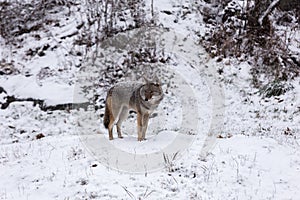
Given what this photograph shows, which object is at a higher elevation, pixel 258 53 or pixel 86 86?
pixel 258 53

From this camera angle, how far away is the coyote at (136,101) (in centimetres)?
714

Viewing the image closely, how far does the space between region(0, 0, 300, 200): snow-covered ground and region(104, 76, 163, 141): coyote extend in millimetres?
444

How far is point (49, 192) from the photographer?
5.09 metres

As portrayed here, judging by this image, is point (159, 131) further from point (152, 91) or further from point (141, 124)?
point (152, 91)

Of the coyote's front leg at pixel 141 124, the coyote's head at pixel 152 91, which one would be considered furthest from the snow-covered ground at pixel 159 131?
the coyote's head at pixel 152 91

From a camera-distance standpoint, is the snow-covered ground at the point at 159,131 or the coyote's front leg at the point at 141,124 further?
the coyote's front leg at the point at 141,124

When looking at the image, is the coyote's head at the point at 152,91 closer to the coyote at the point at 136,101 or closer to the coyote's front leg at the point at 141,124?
the coyote at the point at 136,101

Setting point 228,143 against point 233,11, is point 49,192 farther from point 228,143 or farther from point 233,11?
point 233,11

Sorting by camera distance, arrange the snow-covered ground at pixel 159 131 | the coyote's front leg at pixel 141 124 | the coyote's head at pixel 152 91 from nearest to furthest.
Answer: the snow-covered ground at pixel 159 131
the coyote's head at pixel 152 91
the coyote's front leg at pixel 141 124

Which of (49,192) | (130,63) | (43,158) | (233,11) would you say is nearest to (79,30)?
(130,63)

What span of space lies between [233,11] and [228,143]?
10233 millimetres

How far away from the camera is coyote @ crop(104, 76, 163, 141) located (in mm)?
7141

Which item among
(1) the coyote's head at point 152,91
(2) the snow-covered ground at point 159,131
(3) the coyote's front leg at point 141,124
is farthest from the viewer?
(3) the coyote's front leg at point 141,124

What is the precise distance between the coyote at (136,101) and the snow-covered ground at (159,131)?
1.46ft
